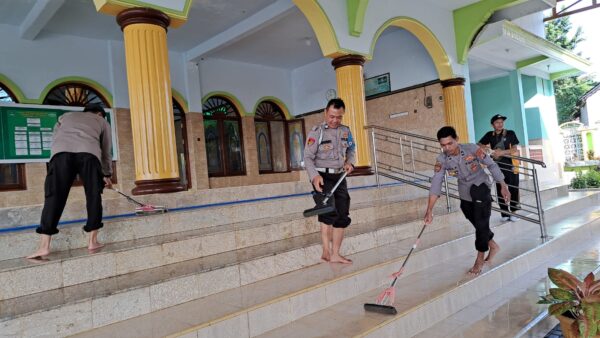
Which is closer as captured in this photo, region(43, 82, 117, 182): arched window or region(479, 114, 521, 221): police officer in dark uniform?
region(479, 114, 521, 221): police officer in dark uniform

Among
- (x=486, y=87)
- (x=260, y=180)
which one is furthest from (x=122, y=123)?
(x=486, y=87)

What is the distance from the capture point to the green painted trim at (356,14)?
23.1ft

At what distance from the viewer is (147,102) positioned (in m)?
4.72

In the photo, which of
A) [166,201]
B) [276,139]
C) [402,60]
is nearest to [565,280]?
[166,201]

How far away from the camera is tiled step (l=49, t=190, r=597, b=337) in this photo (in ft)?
8.42

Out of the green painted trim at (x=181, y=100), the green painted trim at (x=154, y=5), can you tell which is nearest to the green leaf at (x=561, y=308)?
the green painted trim at (x=154, y=5)

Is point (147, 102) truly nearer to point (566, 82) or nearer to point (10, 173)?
point (10, 173)

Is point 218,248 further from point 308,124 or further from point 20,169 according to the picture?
point 308,124

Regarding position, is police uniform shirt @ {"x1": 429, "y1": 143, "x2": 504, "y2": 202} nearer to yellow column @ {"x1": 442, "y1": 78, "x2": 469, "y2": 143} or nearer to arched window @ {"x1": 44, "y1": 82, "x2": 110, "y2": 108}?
yellow column @ {"x1": 442, "y1": 78, "x2": 469, "y2": 143}

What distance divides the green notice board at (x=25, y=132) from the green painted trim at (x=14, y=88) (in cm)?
18

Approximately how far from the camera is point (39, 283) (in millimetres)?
2846

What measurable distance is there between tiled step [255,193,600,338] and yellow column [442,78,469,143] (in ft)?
13.7

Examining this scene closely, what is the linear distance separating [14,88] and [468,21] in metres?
9.29

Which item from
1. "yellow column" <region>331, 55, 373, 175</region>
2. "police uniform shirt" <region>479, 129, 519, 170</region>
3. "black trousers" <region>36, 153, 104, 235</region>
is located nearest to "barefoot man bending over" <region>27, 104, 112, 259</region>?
"black trousers" <region>36, 153, 104, 235</region>
